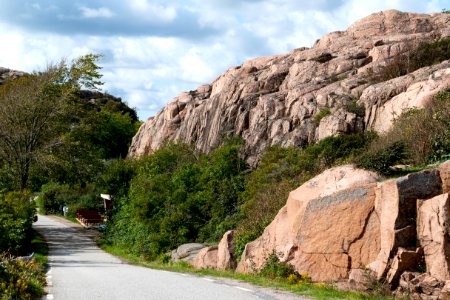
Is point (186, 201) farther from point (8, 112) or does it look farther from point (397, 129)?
point (8, 112)

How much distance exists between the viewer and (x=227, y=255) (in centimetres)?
2109

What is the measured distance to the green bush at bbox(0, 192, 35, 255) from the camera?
91.5 feet

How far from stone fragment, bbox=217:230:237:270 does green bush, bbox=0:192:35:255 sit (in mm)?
9111

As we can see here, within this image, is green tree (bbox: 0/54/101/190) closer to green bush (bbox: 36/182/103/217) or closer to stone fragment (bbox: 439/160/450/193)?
green bush (bbox: 36/182/103/217)

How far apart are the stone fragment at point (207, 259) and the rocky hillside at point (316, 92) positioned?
9.30m

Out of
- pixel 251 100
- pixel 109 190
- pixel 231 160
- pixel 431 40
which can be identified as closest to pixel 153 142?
pixel 109 190

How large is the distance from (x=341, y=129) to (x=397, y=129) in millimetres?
7399

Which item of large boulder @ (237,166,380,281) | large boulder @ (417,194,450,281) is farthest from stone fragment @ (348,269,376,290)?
large boulder @ (417,194,450,281)

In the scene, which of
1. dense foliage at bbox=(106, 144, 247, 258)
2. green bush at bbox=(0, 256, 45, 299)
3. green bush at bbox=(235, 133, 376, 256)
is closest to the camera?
green bush at bbox=(0, 256, 45, 299)

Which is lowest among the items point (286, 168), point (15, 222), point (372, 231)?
point (15, 222)

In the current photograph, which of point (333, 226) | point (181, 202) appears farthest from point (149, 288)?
point (181, 202)

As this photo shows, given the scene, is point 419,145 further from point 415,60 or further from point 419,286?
point 415,60

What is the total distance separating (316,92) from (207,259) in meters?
14.6

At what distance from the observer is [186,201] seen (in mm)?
30781
